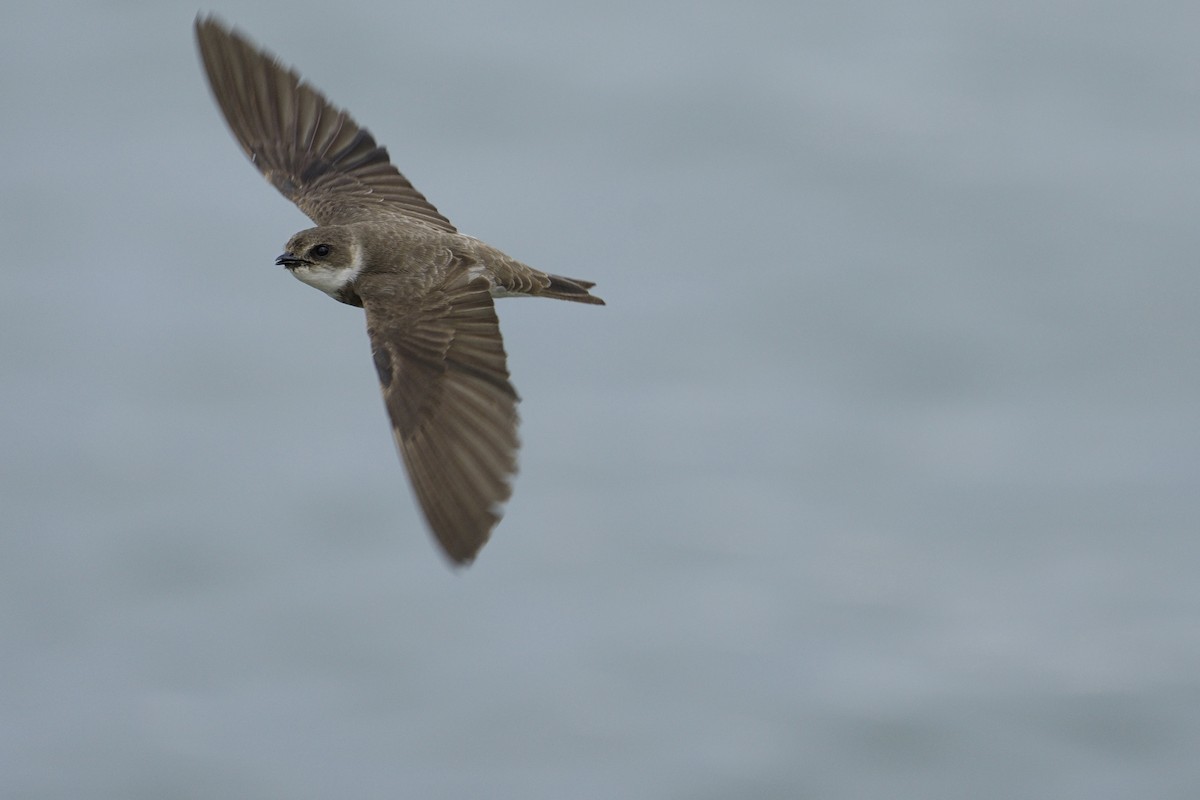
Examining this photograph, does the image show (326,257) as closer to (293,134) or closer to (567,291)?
(567,291)

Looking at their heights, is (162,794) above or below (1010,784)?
below

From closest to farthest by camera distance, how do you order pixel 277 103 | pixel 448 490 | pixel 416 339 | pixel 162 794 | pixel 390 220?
pixel 448 490 → pixel 416 339 → pixel 390 220 → pixel 277 103 → pixel 162 794

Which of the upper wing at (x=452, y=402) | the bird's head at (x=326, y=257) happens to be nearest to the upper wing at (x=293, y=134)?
the bird's head at (x=326, y=257)

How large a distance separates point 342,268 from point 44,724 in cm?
748

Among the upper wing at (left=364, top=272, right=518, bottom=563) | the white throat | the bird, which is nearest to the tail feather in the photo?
the bird

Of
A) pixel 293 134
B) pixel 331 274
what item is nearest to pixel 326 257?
pixel 331 274

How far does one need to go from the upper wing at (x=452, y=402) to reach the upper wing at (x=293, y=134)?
1271 mm

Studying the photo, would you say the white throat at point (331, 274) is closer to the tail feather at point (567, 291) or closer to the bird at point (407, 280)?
the bird at point (407, 280)

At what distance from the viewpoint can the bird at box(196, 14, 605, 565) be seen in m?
7.07

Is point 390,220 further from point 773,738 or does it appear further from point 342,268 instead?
point 773,738

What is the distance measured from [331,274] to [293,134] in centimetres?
149

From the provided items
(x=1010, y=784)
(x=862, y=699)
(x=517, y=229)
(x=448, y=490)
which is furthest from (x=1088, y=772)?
(x=448, y=490)

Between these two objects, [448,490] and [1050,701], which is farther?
[1050,701]

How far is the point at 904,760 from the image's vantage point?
1396cm
